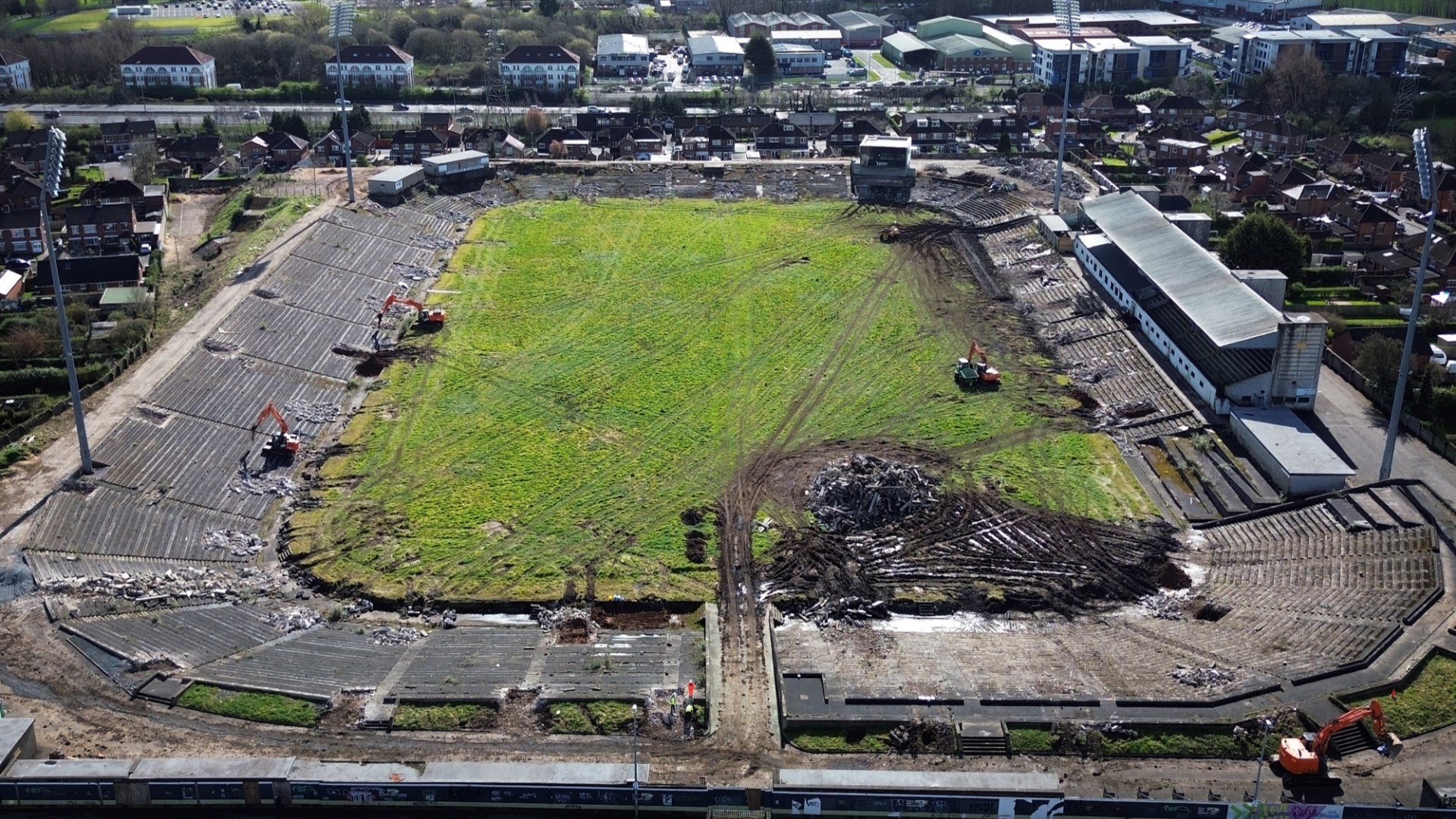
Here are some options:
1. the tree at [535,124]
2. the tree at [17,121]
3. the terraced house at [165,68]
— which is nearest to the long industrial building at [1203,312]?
the tree at [535,124]

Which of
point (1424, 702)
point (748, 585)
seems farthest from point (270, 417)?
point (1424, 702)

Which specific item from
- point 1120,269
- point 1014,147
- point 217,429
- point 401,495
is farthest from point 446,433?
point 1014,147

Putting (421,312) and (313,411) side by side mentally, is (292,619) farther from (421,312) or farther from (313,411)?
(421,312)

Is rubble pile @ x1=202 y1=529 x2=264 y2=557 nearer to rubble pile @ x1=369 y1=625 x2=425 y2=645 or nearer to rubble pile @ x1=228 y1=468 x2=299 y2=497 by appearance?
rubble pile @ x1=228 y1=468 x2=299 y2=497

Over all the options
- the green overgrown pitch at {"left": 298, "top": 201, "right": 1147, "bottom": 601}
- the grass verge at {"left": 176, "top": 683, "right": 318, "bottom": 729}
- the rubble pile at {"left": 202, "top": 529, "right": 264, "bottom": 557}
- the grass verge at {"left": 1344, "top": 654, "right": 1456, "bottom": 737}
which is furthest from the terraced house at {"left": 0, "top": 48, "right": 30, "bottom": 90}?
the grass verge at {"left": 1344, "top": 654, "right": 1456, "bottom": 737}

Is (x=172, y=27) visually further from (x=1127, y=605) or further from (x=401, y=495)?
(x=1127, y=605)

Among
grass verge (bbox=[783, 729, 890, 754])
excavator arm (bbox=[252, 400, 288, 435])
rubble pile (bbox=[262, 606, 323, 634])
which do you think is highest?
excavator arm (bbox=[252, 400, 288, 435])

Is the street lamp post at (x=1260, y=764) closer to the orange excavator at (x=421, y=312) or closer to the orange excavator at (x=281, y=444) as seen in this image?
the orange excavator at (x=281, y=444)
